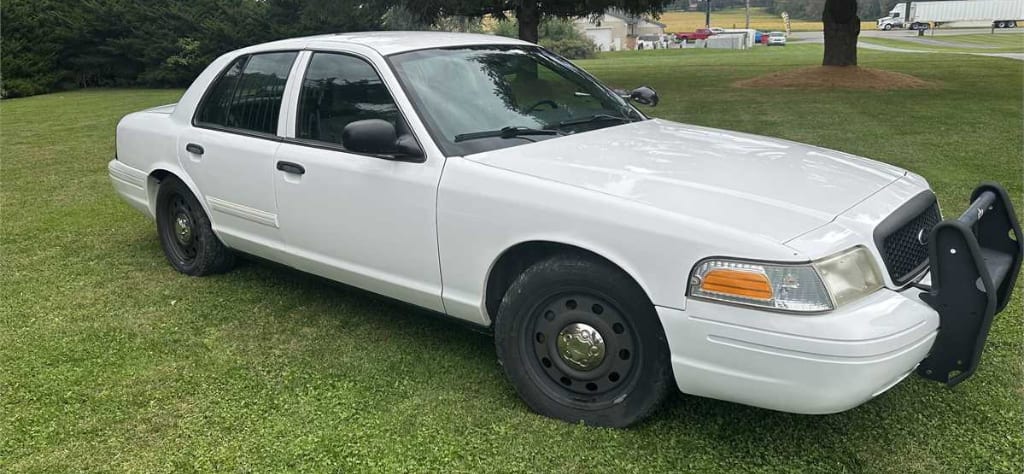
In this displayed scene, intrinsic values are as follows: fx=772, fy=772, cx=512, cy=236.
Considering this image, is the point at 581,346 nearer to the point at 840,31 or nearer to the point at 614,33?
the point at 840,31

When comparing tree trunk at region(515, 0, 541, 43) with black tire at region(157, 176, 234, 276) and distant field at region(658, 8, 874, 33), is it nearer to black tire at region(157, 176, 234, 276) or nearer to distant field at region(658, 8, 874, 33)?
black tire at region(157, 176, 234, 276)

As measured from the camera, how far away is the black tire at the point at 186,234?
4.95m

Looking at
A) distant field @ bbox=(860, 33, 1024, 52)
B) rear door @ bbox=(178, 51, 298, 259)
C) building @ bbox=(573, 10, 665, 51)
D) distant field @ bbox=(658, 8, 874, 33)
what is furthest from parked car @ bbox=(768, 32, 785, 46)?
rear door @ bbox=(178, 51, 298, 259)

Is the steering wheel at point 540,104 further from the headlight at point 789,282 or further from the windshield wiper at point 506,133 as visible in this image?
the headlight at point 789,282

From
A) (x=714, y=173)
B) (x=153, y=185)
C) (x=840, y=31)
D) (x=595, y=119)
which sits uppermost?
(x=840, y=31)

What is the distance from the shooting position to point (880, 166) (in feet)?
11.7

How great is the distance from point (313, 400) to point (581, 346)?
129cm

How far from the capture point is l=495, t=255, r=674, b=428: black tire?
2.90 meters

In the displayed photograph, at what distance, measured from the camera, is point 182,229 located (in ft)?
16.9

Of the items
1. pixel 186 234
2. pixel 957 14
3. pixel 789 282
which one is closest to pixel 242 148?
pixel 186 234

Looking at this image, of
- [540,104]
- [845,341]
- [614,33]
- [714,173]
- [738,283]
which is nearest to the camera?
[845,341]

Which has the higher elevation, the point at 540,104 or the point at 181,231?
the point at 540,104

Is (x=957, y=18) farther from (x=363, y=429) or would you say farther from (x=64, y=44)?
(x=363, y=429)

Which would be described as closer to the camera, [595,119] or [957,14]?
[595,119]
